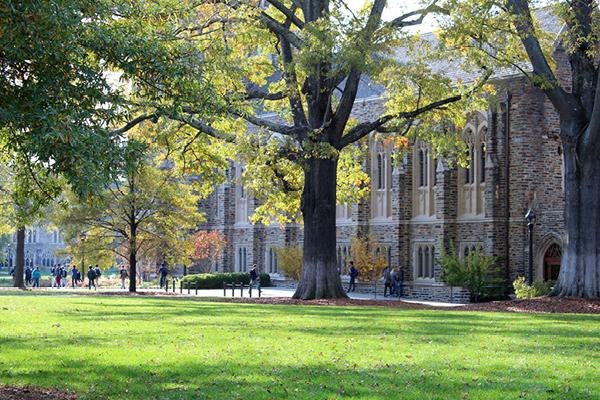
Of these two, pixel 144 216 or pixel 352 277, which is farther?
pixel 352 277

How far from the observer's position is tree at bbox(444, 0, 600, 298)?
2639 centimetres

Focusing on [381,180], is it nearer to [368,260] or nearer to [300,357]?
[368,260]

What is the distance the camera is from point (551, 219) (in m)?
40.7

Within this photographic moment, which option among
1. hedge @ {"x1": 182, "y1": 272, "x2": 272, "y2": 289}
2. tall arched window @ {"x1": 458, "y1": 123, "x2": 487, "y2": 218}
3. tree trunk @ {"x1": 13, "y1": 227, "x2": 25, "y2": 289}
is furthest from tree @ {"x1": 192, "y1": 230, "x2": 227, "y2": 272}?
tall arched window @ {"x1": 458, "y1": 123, "x2": 487, "y2": 218}

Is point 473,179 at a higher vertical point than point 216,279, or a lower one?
higher

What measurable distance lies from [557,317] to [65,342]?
11.8 m

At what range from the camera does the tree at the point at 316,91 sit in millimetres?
26828

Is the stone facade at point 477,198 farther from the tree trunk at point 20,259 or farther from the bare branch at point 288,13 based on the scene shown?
the tree trunk at point 20,259

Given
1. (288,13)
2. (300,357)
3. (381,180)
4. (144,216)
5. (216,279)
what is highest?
(288,13)

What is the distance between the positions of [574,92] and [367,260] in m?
22.1

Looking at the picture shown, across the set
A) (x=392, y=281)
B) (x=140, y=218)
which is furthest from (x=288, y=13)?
(x=392, y=281)

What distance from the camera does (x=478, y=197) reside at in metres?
44.6

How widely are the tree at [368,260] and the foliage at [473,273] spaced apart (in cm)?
755

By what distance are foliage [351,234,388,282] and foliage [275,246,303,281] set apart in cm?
521
